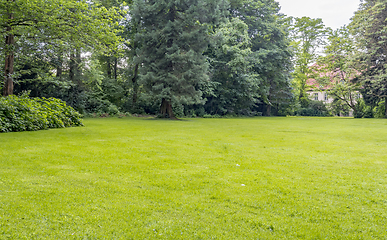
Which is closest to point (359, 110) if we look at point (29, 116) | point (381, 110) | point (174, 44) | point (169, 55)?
point (381, 110)

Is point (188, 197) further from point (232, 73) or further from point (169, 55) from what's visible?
point (232, 73)

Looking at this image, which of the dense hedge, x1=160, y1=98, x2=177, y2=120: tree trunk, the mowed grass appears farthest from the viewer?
x1=160, y1=98, x2=177, y2=120: tree trunk

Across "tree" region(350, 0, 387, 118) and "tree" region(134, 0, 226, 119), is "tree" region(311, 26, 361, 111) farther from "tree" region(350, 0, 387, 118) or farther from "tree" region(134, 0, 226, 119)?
"tree" region(134, 0, 226, 119)

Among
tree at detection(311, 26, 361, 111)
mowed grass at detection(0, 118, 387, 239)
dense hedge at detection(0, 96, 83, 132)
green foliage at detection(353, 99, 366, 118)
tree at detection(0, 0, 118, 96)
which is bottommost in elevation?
mowed grass at detection(0, 118, 387, 239)

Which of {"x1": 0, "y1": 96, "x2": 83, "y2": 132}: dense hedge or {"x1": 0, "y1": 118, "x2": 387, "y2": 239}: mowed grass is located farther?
{"x1": 0, "y1": 96, "x2": 83, "y2": 132}: dense hedge

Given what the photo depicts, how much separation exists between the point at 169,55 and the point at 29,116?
10.2m

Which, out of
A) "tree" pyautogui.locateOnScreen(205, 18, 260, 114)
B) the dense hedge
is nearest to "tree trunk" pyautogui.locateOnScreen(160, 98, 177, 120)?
"tree" pyautogui.locateOnScreen(205, 18, 260, 114)

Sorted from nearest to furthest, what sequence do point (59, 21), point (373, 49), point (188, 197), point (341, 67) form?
1. point (188, 197)
2. point (59, 21)
3. point (373, 49)
4. point (341, 67)

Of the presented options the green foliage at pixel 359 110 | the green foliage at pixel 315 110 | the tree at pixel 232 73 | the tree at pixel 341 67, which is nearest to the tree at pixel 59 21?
the tree at pixel 232 73

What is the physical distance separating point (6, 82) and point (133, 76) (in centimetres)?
1384

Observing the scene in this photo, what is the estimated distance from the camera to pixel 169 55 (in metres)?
18.3

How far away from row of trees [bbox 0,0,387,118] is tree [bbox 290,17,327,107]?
175 inches

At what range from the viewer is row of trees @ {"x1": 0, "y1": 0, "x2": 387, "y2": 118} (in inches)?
413

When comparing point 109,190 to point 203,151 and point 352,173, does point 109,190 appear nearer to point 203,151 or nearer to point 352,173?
point 203,151
